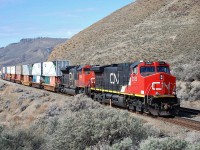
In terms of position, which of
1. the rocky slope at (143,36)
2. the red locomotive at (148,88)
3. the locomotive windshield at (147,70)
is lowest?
the red locomotive at (148,88)

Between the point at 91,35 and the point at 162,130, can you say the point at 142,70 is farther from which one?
the point at 91,35

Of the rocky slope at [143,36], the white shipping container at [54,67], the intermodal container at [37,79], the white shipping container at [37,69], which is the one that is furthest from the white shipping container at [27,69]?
the rocky slope at [143,36]

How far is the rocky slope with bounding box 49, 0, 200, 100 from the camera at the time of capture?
5713cm

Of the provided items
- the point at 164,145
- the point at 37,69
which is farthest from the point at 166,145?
the point at 37,69

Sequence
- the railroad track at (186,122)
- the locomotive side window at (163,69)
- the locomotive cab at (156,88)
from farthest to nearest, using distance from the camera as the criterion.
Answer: the locomotive side window at (163,69)
the locomotive cab at (156,88)
the railroad track at (186,122)

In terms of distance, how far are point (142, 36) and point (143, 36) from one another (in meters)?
0.26

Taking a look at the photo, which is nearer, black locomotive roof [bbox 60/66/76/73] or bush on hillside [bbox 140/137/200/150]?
bush on hillside [bbox 140/137/200/150]

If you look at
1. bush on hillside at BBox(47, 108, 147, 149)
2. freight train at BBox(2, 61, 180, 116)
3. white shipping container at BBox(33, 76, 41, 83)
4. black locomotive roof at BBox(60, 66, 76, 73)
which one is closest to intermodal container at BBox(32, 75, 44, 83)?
white shipping container at BBox(33, 76, 41, 83)

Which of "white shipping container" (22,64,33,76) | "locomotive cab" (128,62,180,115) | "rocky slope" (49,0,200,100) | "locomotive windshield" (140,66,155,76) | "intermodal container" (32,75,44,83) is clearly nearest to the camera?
"locomotive cab" (128,62,180,115)

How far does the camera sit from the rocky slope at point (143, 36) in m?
57.1

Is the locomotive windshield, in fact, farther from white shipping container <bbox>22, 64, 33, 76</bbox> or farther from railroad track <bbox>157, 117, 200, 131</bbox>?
white shipping container <bbox>22, 64, 33, 76</bbox>

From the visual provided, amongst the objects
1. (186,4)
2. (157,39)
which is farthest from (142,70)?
(186,4)

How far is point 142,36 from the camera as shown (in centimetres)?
7012

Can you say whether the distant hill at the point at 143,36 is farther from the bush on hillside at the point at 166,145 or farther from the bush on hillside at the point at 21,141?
the bush on hillside at the point at 166,145
